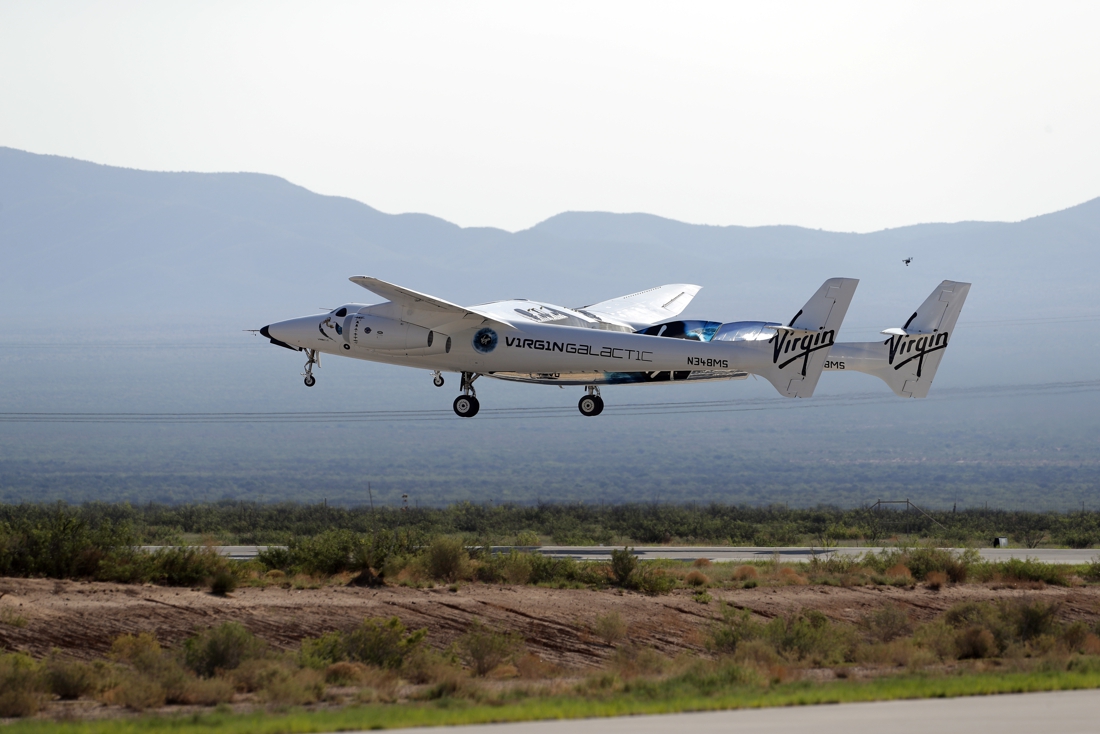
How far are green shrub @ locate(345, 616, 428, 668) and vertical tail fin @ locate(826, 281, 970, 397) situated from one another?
21.6 m

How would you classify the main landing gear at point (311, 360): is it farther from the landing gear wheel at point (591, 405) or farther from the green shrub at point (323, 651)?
the green shrub at point (323, 651)

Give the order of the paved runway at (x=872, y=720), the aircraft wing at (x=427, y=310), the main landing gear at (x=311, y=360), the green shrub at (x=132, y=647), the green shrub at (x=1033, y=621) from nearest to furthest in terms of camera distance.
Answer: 1. the paved runway at (x=872, y=720)
2. the green shrub at (x=132, y=647)
3. the green shrub at (x=1033, y=621)
4. the aircraft wing at (x=427, y=310)
5. the main landing gear at (x=311, y=360)

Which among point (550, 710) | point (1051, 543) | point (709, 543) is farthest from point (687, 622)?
point (1051, 543)

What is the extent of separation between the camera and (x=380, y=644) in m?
27.2

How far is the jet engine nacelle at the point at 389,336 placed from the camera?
3906 cm

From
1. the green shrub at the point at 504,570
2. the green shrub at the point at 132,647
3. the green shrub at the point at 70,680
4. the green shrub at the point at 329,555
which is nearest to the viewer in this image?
the green shrub at the point at 70,680

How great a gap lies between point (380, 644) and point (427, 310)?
45.5 feet

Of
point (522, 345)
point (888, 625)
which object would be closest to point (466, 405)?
point (522, 345)

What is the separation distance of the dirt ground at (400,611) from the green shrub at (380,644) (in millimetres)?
2288

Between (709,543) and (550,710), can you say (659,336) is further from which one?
(709,543)

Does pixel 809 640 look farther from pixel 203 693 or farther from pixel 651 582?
pixel 203 693

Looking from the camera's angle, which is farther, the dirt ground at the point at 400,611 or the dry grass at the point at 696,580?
the dry grass at the point at 696,580

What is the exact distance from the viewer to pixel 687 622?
34.1 m

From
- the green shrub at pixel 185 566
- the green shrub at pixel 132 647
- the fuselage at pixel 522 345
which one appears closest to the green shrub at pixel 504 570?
the fuselage at pixel 522 345
